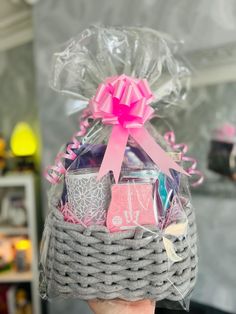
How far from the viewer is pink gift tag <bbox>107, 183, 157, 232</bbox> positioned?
549mm

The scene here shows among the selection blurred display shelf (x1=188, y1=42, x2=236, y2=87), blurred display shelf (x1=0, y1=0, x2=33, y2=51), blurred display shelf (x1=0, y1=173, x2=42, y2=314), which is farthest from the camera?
blurred display shelf (x1=0, y1=0, x2=33, y2=51)

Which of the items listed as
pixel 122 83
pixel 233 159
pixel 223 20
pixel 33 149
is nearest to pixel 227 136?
pixel 233 159

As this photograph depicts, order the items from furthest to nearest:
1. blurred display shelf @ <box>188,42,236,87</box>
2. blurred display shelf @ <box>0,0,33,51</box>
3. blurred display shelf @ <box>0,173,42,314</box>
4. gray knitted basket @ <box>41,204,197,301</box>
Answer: blurred display shelf @ <box>0,0,33,51</box> → blurred display shelf @ <box>0,173,42,314</box> → blurred display shelf @ <box>188,42,236,87</box> → gray knitted basket @ <box>41,204,197,301</box>

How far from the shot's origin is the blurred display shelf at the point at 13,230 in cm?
189

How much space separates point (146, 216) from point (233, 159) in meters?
0.69

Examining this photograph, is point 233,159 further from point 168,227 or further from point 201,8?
point 168,227

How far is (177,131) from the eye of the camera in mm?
1273

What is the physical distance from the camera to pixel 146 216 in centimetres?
56

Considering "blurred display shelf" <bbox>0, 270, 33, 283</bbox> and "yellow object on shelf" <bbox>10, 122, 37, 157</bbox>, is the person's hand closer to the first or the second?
"blurred display shelf" <bbox>0, 270, 33, 283</bbox>

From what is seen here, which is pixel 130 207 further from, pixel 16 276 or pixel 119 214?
pixel 16 276

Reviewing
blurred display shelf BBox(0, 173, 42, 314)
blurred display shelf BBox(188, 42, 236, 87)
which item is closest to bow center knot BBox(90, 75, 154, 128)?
blurred display shelf BBox(188, 42, 236, 87)

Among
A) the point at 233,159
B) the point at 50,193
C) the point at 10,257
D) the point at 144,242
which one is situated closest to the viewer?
the point at 144,242

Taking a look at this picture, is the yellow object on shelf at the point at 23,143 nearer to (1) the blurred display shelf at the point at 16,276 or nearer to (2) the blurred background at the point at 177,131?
(2) the blurred background at the point at 177,131

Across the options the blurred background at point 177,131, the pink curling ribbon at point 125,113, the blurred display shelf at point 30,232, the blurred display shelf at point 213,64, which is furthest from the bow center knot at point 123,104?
the blurred display shelf at point 30,232
